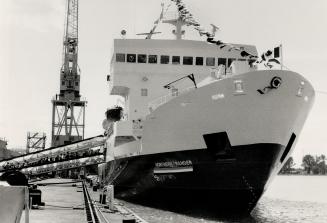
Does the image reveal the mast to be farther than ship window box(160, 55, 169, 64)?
Yes

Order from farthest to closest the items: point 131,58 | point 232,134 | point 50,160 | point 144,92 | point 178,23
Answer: point 50,160
point 178,23
point 131,58
point 144,92
point 232,134

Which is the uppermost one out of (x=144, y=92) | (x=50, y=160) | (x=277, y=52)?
(x=277, y=52)

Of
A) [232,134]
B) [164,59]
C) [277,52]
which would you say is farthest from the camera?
[164,59]

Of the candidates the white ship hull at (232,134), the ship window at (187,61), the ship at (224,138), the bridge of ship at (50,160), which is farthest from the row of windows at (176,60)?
the bridge of ship at (50,160)

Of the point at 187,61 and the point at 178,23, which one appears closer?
the point at 187,61

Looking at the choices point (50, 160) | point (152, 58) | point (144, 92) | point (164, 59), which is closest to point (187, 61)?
point (164, 59)

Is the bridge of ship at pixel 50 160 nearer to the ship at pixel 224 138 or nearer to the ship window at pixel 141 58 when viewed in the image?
the ship window at pixel 141 58

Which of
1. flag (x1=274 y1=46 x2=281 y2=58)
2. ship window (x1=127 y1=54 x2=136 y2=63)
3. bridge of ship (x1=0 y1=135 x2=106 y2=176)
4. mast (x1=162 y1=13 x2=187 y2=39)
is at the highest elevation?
mast (x1=162 y1=13 x2=187 y2=39)

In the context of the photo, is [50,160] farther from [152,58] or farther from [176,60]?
[176,60]

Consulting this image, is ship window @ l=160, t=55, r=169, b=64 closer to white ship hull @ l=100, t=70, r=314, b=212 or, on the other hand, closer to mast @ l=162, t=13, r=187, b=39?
mast @ l=162, t=13, r=187, b=39

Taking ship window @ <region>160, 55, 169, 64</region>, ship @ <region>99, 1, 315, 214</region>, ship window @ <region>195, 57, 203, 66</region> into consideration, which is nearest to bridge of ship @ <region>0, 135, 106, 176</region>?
ship window @ <region>160, 55, 169, 64</region>

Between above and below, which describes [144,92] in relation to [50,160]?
above

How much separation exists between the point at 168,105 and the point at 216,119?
2.34m

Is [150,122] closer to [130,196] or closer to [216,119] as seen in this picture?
[216,119]
